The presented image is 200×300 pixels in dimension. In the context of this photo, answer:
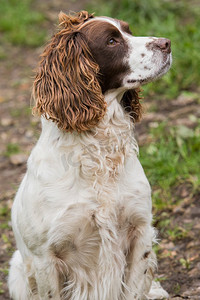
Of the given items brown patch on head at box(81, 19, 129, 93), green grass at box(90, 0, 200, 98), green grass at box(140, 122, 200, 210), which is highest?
brown patch on head at box(81, 19, 129, 93)

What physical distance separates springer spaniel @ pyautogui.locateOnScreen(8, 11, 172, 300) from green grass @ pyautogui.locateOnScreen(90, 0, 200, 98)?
7.60ft

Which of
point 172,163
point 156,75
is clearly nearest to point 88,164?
point 156,75

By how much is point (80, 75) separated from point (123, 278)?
130cm

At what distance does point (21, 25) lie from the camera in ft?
29.8

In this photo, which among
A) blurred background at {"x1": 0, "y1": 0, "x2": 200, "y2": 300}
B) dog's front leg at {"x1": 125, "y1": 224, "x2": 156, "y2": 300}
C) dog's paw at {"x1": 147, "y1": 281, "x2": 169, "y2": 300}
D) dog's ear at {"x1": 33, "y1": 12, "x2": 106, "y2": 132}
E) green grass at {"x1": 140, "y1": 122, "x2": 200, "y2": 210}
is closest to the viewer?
dog's ear at {"x1": 33, "y1": 12, "x2": 106, "y2": 132}

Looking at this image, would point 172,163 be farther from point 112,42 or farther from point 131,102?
point 112,42

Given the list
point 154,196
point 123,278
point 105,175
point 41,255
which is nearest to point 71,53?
point 105,175

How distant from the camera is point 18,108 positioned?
23.8ft

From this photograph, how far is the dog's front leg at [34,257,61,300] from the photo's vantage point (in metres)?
3.30

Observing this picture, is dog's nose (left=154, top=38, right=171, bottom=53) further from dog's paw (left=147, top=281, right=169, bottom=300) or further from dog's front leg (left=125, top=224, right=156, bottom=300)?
dog's paw (left=147, top=281, right=169, bottom=300)

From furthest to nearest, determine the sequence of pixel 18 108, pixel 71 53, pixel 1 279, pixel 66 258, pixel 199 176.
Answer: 1. pixel 18 108
2. pixel 199 176
3. pixel 1 279
4. pixel 66 258
5. pixel 71 53

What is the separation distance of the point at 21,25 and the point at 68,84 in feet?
20.4

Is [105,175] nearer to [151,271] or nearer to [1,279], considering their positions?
[151,271]

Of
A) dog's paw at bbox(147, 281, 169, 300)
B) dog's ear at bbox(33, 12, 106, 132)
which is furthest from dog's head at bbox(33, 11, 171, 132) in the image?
dog's paw at bbox(147, 281, 169, 300)
